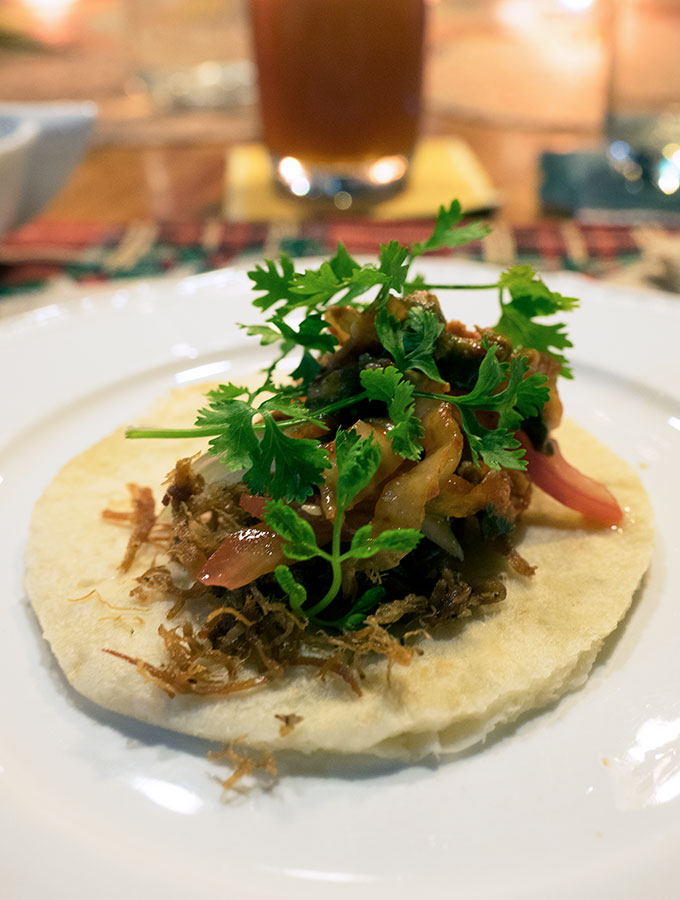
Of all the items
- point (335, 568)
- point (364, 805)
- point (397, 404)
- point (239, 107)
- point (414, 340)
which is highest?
point (239, 107)

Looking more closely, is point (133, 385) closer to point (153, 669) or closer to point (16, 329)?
point (16, 329)

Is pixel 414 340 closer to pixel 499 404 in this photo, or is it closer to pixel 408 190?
pixel 499 404

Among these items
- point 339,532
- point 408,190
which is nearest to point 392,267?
point 339,532

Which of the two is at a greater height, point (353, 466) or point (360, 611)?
point (353, 466)

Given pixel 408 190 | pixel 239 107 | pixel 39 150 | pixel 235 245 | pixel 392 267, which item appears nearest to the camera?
pixel 392 267

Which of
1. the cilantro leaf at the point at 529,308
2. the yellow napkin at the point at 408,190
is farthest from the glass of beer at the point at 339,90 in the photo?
the cilantro leaf at the point at 529,308

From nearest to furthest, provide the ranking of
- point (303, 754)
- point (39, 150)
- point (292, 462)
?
point (303, 754) < point (292, 462) < point (39, 150)

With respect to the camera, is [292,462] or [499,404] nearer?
[292,462]

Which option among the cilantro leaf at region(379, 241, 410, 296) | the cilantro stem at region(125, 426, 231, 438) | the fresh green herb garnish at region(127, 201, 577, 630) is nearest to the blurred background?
the fresh green herb garnish at region(127, 201, 577, 630)
